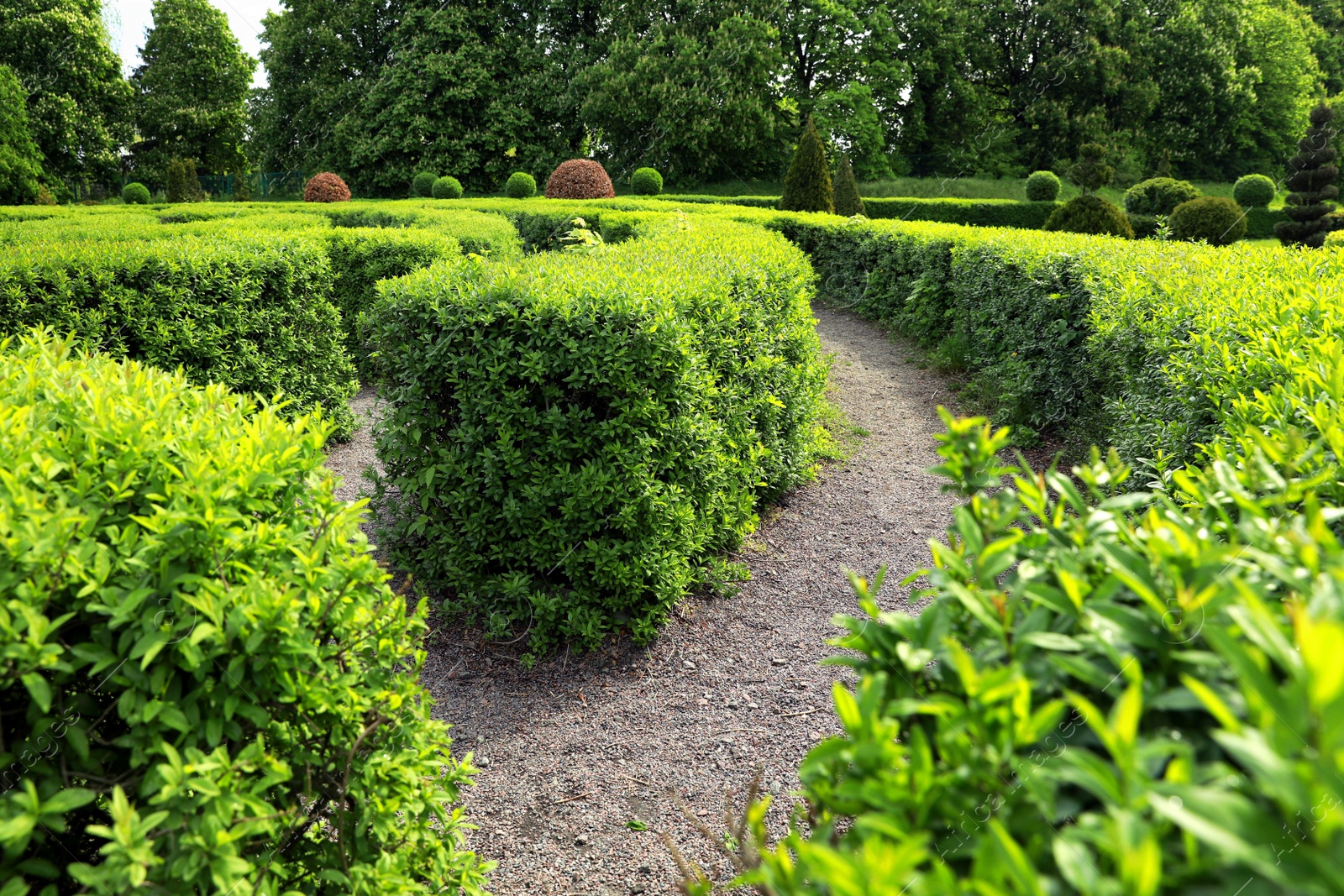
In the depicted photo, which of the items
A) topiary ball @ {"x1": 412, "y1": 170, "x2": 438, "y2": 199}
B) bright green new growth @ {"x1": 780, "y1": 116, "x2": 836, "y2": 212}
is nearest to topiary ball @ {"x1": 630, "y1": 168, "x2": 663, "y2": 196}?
bright green new growth @ {"x1": 780, "y1": 116, "x2": 836, "y2": 212}

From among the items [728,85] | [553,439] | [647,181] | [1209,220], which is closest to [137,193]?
[647,181]

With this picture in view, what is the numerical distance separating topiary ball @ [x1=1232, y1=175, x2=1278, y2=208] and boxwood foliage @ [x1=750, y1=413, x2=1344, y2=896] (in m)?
31.0

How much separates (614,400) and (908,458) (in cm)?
413

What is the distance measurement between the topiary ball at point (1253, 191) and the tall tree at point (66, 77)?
158 ft

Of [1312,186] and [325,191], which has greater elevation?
[325,191]

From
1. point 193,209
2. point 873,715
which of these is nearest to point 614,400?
point 873,715

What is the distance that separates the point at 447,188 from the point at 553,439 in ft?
83.4

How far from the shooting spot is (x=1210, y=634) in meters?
0.85

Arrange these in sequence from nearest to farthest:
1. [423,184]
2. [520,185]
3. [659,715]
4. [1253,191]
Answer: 1. [659,715]
2. [1253,191]
3. [520,185]
4. [423,184]

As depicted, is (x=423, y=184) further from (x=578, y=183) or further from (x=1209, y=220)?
(x=1209, y=220)

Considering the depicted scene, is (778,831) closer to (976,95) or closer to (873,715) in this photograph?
(873,715)

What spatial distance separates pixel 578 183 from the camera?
22469 millimetres

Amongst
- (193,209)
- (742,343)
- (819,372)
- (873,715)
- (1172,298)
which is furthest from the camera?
(193,209)

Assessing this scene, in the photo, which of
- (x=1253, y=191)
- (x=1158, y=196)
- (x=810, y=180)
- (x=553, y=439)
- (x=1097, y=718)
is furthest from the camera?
(x=1253, y=191)
